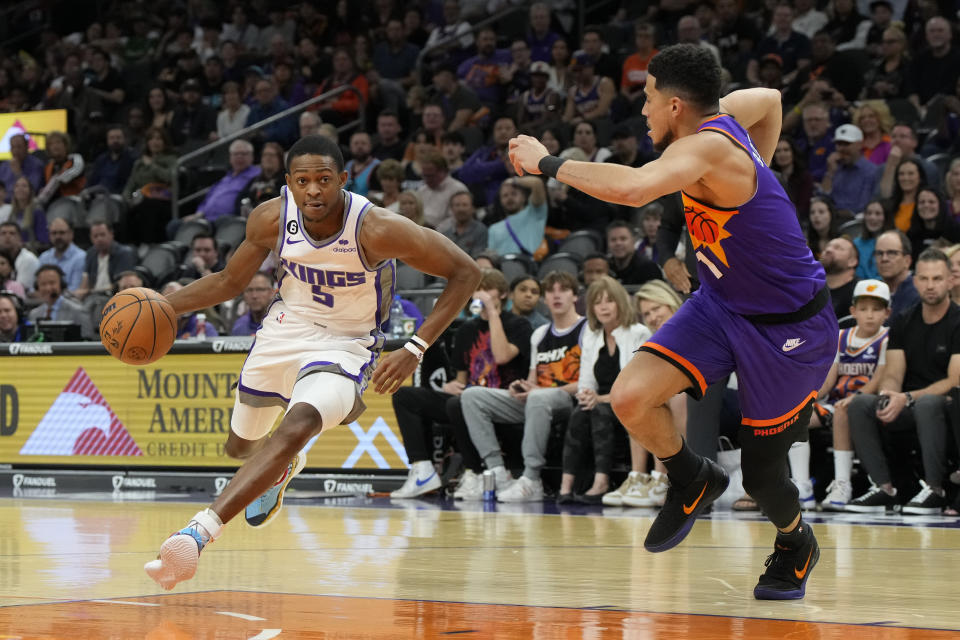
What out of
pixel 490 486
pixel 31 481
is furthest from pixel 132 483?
pixel 490 486

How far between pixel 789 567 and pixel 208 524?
2.03 metres

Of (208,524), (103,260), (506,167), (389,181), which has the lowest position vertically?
(208,524)

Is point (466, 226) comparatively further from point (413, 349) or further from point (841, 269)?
point (413, 349)

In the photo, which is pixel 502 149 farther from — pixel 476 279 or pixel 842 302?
pixel 476 279

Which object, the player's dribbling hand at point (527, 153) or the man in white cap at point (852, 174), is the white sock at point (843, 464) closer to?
the man in white cap at point (852, 174)

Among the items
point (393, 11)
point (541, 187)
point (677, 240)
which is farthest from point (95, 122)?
point (677, 240)

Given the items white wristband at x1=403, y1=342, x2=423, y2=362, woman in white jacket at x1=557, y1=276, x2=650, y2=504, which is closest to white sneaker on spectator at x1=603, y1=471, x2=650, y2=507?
woman in white jacket at x1=557, y1=276, x2=650, y2=504

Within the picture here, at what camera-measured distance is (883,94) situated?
1252 cm

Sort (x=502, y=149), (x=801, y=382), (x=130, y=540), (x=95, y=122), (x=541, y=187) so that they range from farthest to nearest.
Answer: (x=95, y=122) < (x=502, y=149) < (x=541, y=187) < (x=130, y=540) < (x=801, y=382)

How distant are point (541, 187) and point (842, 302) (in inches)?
141

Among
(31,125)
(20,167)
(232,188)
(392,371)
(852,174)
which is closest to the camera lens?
(392,371)

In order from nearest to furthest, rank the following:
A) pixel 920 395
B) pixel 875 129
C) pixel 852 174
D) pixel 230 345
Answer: pixel 920 395
pixel 230 345
pixel 852 174
pixel 875 129

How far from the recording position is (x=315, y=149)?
5270mm

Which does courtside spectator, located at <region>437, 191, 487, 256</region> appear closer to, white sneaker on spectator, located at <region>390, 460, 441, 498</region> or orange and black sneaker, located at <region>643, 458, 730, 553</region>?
white sneaker on spectator, located at <region>390, 460, 441, 498</region>
